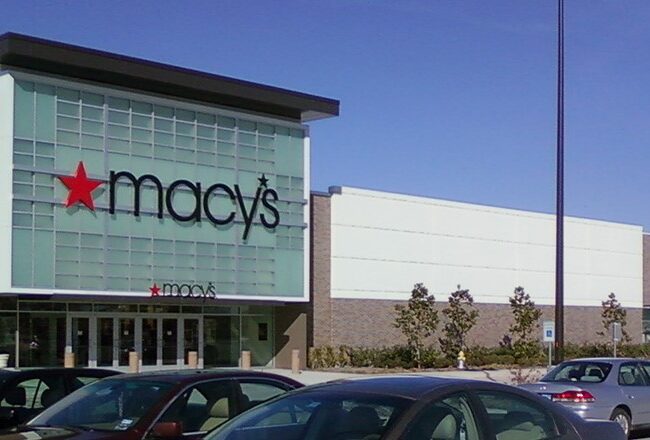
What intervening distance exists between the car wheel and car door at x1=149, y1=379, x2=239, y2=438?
29.2 feet

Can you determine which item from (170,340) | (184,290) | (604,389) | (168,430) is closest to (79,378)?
(168,430)

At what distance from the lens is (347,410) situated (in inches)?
255

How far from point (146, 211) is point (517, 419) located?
2856cm

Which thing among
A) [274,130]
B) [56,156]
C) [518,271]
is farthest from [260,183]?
[518,271]

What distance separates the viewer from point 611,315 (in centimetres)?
5216

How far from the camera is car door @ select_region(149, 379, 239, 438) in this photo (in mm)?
8742

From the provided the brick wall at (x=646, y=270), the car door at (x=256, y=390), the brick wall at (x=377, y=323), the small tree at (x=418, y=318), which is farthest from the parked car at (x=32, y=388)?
the brick wall at (x=646, y=270)

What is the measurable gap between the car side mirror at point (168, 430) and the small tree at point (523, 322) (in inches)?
1464

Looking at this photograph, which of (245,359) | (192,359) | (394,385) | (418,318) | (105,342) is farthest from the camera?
(418,318)

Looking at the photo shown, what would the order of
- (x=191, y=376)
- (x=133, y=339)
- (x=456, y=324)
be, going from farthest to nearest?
1. (x=456, y=324)
2. (x=133, y=339)
3. (x=191, y=376)

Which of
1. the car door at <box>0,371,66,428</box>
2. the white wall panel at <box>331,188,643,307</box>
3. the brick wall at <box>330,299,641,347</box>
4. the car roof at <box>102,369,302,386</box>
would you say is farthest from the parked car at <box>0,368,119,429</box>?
the white wall panel at <box>331,188,643,307</box>

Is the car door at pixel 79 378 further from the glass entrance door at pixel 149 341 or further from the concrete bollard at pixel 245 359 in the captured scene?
the concrete bollard at pixel 245 359

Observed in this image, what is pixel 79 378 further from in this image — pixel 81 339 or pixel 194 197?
pixel 194 197

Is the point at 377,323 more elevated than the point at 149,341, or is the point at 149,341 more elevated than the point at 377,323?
the point at 377,323
